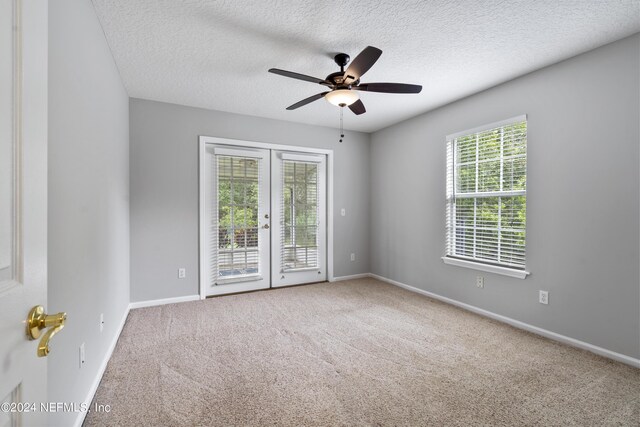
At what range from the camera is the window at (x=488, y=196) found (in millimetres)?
3111

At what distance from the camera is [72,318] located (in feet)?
5.28

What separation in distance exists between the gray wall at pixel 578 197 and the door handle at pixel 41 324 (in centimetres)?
344

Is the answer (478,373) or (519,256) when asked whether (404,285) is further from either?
(478,373)

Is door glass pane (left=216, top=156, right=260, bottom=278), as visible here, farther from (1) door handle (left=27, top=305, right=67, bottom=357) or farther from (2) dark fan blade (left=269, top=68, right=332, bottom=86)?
(1) door handle (left=27, top=305, right=67, bottom=357)

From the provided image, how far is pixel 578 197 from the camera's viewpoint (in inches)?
105

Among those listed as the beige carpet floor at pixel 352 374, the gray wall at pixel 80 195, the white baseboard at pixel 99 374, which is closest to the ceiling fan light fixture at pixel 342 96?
the gray wall at pixel 80 195

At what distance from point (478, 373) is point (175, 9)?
337 centimetres

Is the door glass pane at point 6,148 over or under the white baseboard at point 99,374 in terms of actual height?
over

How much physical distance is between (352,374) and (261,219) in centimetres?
270

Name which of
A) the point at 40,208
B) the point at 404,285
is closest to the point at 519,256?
the point at 404,285

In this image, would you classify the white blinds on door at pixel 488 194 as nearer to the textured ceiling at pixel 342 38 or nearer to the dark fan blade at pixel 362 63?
the textured ceiling at pixel 342 38

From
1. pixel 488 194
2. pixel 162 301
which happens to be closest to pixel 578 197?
pixel 488 194

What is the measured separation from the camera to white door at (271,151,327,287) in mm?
4578

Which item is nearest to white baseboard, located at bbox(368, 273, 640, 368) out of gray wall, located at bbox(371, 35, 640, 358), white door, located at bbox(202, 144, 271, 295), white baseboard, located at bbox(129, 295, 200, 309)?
gray wall, located at bbox(371, 35, 640, 358)
